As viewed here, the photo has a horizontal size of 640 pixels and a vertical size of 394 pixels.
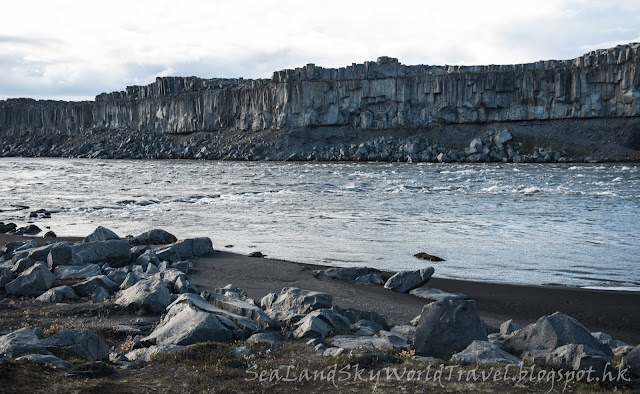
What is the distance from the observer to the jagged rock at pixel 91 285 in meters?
9.13

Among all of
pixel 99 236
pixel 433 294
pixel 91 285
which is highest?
pixel 99 236

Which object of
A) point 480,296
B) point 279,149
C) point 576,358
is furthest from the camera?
point 279,149

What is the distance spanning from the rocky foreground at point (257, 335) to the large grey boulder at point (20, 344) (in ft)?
0.03

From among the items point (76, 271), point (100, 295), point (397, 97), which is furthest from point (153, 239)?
point (397, 97)

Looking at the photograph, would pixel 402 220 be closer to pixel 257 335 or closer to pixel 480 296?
pixel 480 296

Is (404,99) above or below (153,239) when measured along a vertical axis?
above

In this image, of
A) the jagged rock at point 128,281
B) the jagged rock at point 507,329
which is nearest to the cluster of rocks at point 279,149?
the jagged rock at point 128,281

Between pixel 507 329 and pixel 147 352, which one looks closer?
pixel 147 352

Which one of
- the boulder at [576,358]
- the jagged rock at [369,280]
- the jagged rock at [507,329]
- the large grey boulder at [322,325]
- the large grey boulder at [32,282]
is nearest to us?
the boulder at [576,358]

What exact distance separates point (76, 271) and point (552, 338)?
26.5 feet

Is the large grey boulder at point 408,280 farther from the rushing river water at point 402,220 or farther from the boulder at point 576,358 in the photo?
the boulder at point 576,358

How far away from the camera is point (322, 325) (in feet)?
22.3

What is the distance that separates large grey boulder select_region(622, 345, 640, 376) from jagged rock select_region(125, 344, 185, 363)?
4.35 m

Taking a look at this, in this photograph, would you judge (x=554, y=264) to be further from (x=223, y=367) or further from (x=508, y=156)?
(x=508, y=156)
